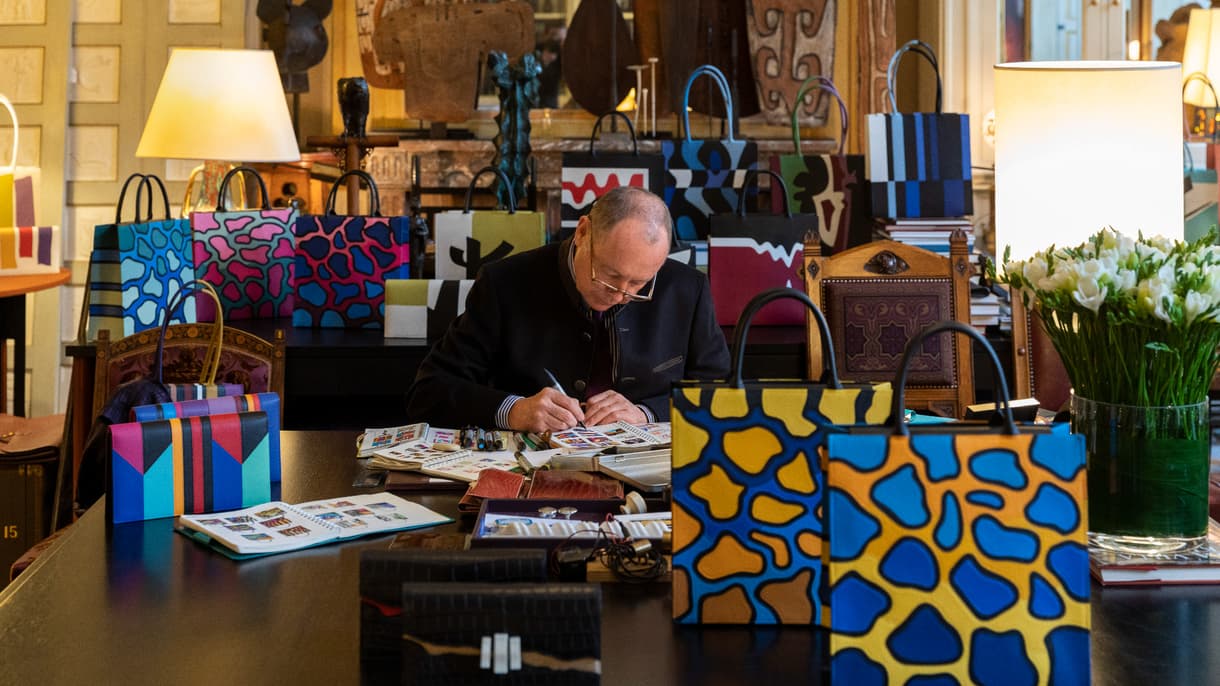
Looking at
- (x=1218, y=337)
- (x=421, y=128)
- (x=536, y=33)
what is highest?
(x=536, y=33)

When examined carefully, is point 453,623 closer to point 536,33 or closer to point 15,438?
point 15,438

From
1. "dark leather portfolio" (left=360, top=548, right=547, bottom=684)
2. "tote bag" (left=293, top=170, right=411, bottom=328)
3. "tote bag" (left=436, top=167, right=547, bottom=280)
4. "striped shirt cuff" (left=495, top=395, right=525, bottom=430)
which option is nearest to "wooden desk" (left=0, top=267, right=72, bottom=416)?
"tote bag" (left=293, top=170, right=411, bottom=328)

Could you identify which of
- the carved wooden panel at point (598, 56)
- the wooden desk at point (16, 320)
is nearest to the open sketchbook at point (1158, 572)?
the wooden desk at point (16, 320)

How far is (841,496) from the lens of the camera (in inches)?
46.8

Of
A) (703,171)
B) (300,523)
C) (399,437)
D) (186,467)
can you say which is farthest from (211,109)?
(300,523)

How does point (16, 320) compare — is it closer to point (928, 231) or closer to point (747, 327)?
point (928, 231)

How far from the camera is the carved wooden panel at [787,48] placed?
734 centimetres


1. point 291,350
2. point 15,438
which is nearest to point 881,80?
point 291,350

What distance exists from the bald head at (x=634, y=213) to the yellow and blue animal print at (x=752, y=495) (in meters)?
1.41

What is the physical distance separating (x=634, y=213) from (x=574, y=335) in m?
0.38

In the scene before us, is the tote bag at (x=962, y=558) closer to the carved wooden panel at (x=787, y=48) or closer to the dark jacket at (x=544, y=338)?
the dark jacket at (x=544, y=338)

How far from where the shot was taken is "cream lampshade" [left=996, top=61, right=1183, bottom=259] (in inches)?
85.8

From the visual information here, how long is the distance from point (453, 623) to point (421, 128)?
6.63 m

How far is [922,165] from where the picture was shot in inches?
177
